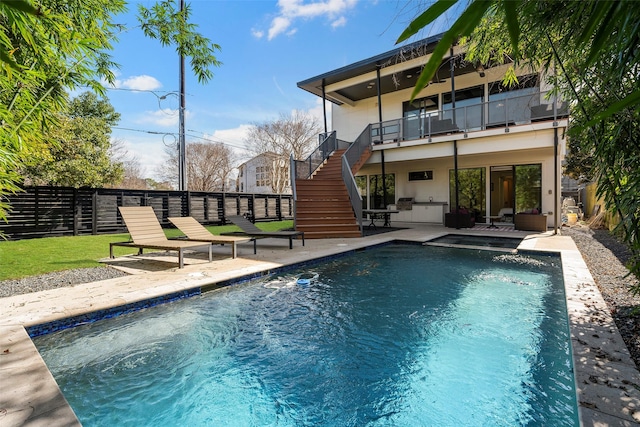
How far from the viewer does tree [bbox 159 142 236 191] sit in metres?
31.2

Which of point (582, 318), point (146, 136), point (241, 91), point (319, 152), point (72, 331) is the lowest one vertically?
point (72, 331)

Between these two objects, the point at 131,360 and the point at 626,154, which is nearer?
the point at 626,154

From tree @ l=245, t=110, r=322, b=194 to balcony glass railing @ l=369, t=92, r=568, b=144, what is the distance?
1625 cm

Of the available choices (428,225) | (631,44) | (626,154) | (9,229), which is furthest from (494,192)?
(9,229)

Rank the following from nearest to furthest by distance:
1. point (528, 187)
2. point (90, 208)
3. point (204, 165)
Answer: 1. point (90, 208)
2. point (528, 187)
3. point (204, 165)

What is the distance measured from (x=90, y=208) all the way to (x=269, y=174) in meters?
22.1

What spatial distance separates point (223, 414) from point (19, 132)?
275 centimetres

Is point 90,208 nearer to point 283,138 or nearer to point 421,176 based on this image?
point 421,176

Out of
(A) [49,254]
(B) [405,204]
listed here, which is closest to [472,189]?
(B) [405,204]

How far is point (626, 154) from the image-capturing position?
2061 millimetres

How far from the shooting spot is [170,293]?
4.09 meters

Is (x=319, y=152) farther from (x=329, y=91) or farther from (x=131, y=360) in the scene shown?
(x=131, y=360)

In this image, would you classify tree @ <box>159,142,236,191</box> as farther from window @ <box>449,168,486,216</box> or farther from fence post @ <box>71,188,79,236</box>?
window @ <box>449,168,486,216</box>

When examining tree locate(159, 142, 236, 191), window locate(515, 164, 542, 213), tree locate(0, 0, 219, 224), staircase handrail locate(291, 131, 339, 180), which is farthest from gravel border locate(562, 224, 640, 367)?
tree locate(159, 142, 236, 191)
